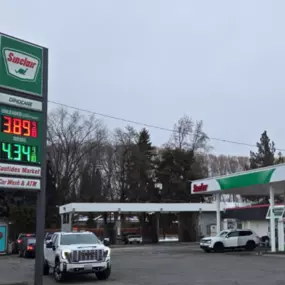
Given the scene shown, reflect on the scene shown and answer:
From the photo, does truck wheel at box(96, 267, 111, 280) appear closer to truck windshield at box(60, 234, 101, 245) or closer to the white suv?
truck windshield at box(60, 234, 101, 245)

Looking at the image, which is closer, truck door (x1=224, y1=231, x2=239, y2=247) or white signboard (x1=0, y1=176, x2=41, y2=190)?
white signboard (x1=0, y1=176, x2=41, y2=190)

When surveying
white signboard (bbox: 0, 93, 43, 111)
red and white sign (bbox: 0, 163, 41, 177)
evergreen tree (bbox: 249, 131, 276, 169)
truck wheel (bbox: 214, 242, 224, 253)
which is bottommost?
truck wheel (bbox: 214, 242, 224, 253)

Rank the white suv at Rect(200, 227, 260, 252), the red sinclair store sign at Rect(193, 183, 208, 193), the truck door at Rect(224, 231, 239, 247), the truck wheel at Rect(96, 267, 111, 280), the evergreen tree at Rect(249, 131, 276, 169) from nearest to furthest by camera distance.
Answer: the truck wheel at Rect(96, 267, 111, 280), the white suv at Rect(200, 227, 260, 252), the truck door at Rect(224, 231, 239, 247), the red sinclair store sign at Rect(193, 183, 208, 193), the evergreen tree at Rect(249, 131, 276, 169)

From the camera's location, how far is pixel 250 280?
17078 mm

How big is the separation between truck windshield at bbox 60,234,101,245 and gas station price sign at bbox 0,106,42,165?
192 inches

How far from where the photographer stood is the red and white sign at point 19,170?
44.8 ft

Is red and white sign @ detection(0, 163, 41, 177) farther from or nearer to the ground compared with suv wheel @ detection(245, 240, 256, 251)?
farther from the ground

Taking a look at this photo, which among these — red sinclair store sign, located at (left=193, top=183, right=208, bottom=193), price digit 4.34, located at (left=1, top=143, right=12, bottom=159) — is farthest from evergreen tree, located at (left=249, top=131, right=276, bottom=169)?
price digit 4.34, located at (left=1, top=143, right=12, bottom=159)

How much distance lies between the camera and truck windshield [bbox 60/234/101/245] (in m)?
18.5

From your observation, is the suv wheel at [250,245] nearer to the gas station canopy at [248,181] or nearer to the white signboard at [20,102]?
the gas station canopy at [248,181]

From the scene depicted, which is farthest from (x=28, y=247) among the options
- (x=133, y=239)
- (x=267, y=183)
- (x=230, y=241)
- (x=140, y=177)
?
(x=140, y=177)

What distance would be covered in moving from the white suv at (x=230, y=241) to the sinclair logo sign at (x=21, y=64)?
80.9ft

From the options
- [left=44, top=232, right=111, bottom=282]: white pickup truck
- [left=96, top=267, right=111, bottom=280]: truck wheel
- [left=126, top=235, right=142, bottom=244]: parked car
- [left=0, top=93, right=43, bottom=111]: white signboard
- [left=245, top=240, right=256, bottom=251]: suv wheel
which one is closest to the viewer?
[left=0, top=93, right=43, bottom=111]: white signboard

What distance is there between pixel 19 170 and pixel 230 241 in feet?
85.6
